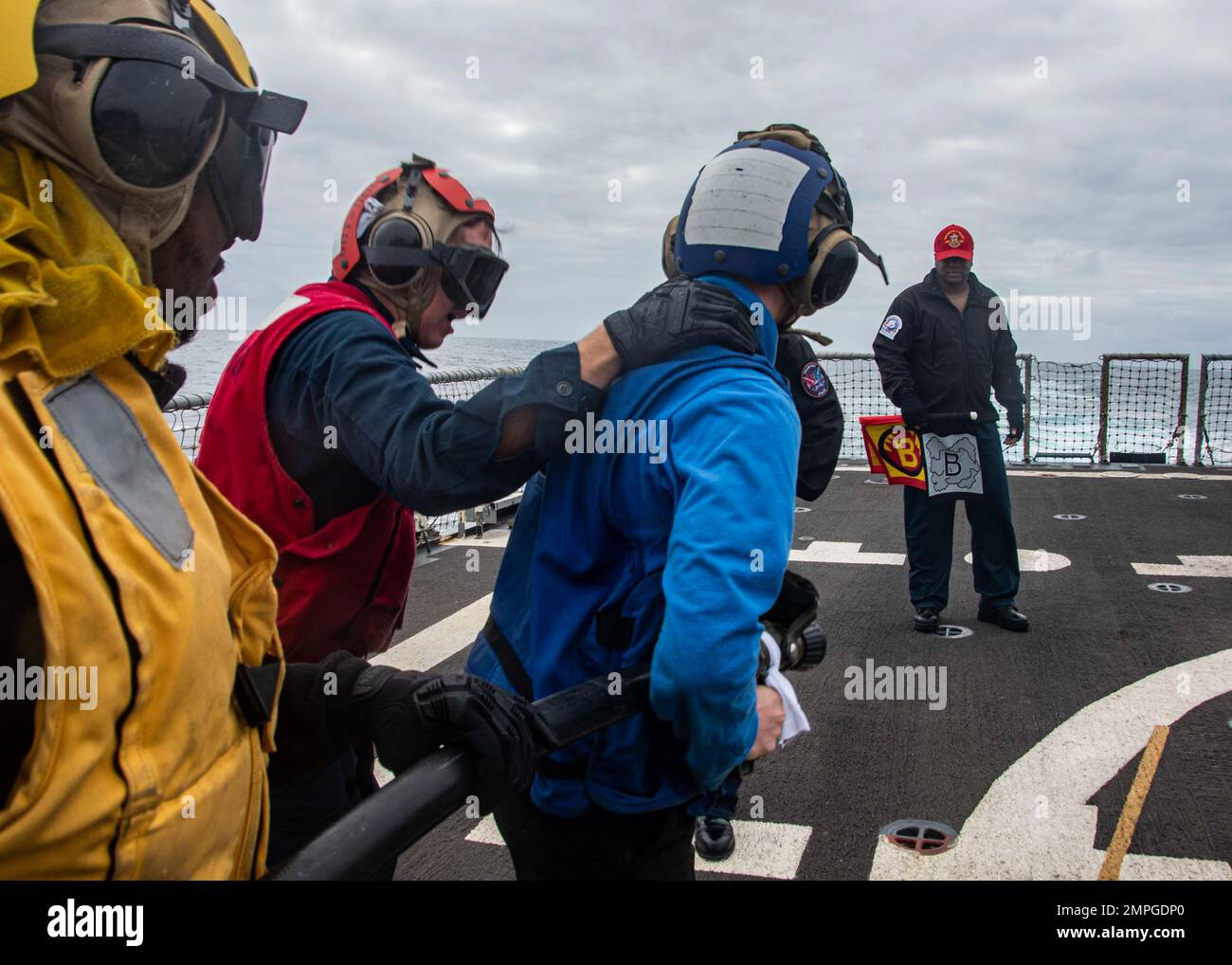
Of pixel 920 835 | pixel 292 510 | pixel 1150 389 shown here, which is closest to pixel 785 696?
pixel 292 510

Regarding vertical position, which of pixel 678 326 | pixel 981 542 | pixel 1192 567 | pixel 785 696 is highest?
pixel 678 326

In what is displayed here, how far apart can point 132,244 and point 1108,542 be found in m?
9.11

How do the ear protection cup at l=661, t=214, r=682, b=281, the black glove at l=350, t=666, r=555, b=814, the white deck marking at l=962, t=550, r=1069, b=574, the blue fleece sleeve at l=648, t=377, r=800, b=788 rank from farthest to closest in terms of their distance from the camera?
1. the white deck marking at l=962, t=550, r=1069, b=574
2. the ear protection cup at l=661, t=214, r=682, b=281
3. the blue fleece sleeve at l=648, t=377, r=800, b=788
4. the black glove at l=350, t=666, r=555, b=814

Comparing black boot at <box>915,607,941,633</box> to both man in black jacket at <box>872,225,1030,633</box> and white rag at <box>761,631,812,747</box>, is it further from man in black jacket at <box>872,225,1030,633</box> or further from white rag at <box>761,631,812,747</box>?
white rag at <box>761,631,812,747</box>

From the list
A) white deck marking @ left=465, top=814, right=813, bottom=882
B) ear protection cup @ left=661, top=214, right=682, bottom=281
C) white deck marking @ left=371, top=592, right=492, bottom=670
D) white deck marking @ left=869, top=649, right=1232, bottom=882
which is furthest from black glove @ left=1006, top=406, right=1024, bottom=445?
white deck marking @ left=371, top=592, right=492, bottom=670

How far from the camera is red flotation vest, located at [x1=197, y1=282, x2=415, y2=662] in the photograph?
2.16 meters

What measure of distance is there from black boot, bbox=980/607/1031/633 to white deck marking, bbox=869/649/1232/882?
3.32 feet

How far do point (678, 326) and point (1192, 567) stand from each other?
24.6ft

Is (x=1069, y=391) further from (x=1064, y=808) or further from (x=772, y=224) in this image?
(x=772, y=224)

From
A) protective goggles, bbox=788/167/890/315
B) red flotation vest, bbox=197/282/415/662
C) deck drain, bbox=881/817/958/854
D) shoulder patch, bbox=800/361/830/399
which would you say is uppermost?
protective goggles, bbox=788/167/890/315

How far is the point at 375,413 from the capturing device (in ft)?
6.40

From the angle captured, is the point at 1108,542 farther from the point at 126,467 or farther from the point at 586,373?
the point at 126,467

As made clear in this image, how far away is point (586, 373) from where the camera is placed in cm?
186
